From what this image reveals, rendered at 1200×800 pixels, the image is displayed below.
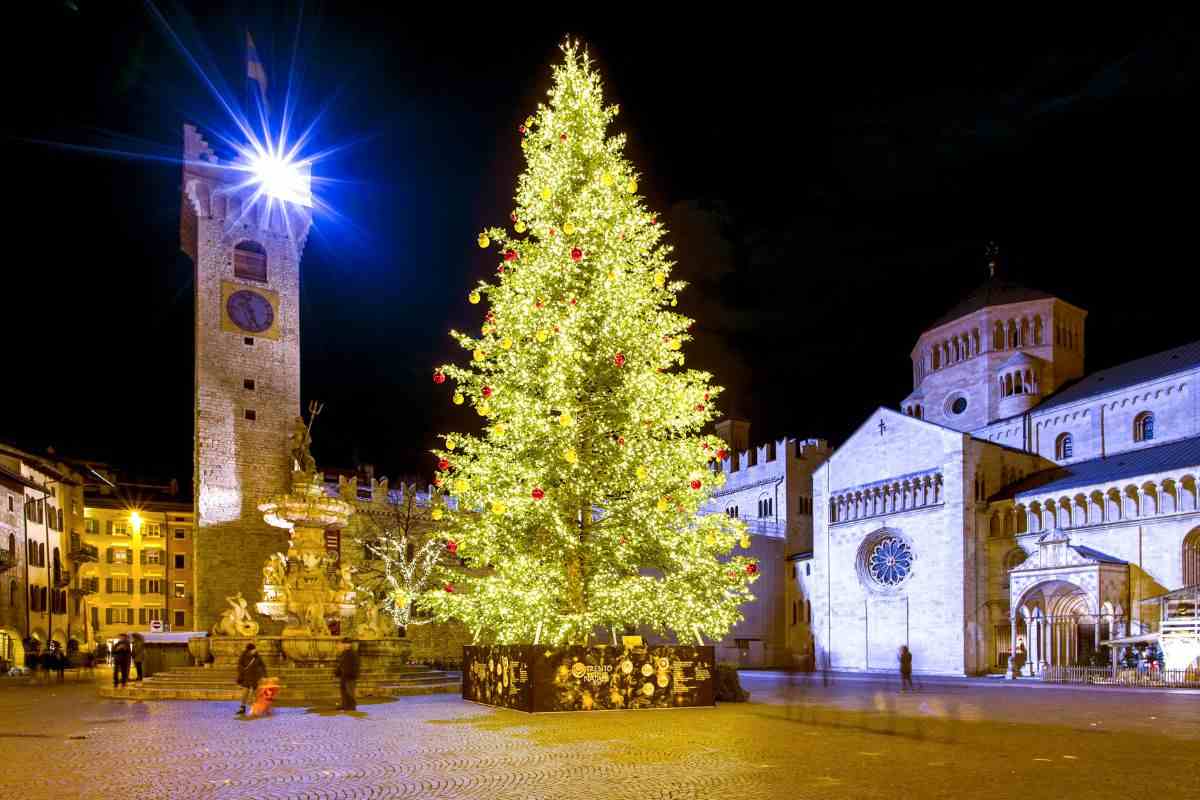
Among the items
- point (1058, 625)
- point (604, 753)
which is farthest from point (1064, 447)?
point (604, 753)

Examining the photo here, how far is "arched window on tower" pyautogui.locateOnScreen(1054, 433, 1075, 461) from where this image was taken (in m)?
45.3

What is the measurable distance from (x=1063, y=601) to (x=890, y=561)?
425 inches

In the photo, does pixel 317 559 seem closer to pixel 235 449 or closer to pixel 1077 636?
pixel 235 449

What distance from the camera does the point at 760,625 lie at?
57750mm

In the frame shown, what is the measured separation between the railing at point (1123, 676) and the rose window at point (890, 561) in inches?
462

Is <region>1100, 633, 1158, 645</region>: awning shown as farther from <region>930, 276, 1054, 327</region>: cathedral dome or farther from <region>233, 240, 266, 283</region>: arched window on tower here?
<region>233, 240, 266, 283</region>: arched window on tower

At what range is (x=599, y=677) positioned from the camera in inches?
691

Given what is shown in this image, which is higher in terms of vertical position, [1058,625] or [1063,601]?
[1063,601]

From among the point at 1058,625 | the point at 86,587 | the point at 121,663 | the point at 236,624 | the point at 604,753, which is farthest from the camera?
the point at 86,587

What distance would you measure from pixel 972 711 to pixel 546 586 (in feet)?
30.4

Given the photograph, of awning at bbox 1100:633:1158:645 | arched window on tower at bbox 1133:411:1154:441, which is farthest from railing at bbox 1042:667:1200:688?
arched window on tower at bbox 1133:411:1154:441

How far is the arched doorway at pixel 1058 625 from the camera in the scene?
37500mm

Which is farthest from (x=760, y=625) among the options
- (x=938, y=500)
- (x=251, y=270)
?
(x=251, y=270)

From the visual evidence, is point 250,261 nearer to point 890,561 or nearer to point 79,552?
point 79,552
